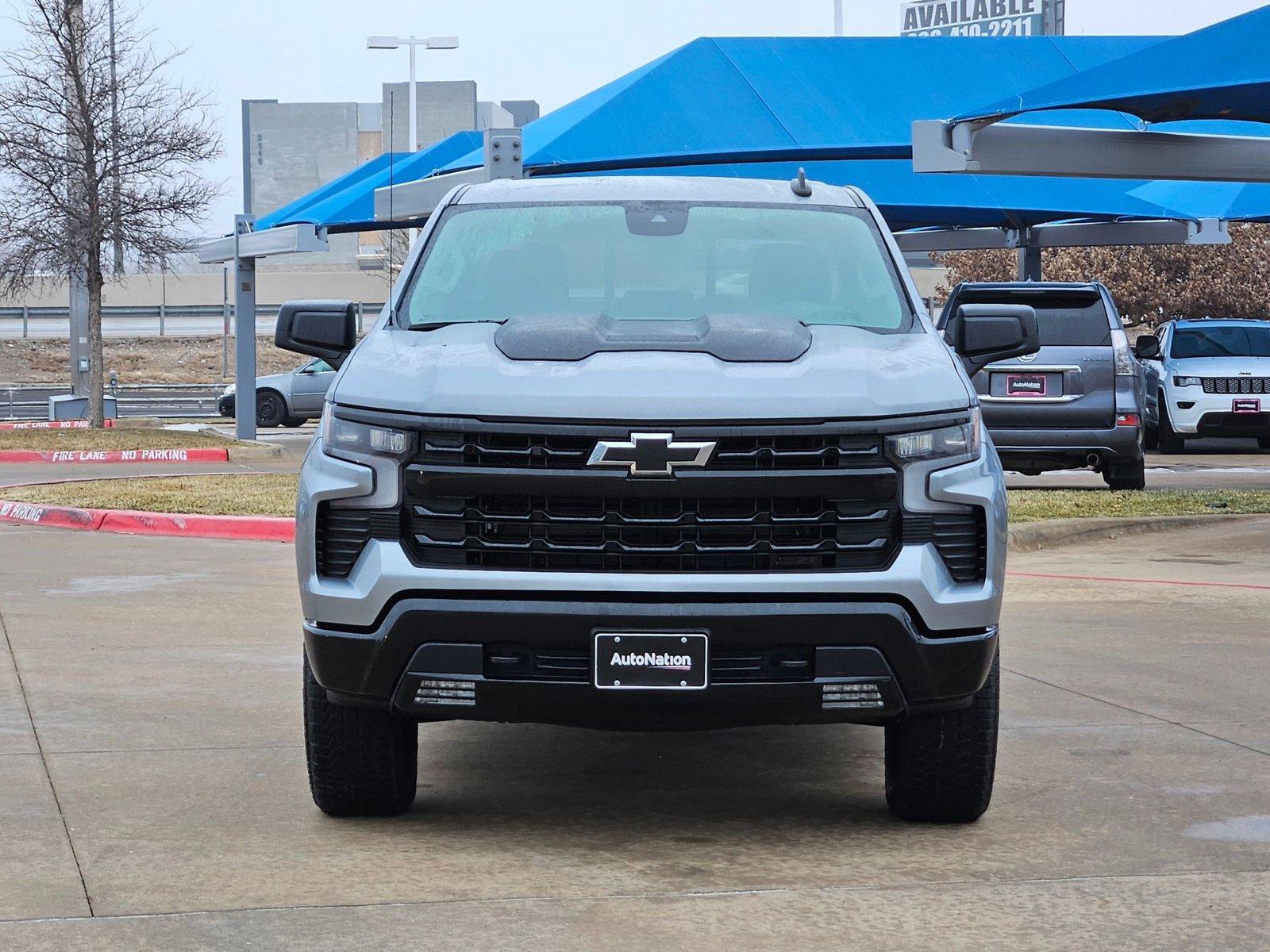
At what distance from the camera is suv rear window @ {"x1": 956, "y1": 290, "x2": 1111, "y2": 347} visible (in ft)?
50.3

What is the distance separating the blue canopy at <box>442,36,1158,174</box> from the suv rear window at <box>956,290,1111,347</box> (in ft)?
16.1

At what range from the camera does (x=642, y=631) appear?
4.68 m

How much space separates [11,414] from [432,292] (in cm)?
3432

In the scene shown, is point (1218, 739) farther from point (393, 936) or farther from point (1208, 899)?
point (393, 936)

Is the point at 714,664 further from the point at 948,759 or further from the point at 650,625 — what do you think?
the point at 948,759

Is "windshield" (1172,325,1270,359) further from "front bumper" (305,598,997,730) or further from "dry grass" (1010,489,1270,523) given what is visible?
"front bumper" (305,598,997,730)

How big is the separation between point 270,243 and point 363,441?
838 inches

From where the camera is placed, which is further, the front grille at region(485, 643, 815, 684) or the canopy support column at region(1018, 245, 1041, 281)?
the canopy support column at region(1018, 245, 1041, 281)

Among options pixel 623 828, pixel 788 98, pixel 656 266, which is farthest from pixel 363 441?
pixel 788 98

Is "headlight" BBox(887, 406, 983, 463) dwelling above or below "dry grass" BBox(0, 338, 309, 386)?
above

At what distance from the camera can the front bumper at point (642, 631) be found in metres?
4.69

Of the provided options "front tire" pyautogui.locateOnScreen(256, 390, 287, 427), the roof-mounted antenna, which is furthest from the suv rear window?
"front tire" pyautogui.locateOnScreen(256, 390, 287, 427)

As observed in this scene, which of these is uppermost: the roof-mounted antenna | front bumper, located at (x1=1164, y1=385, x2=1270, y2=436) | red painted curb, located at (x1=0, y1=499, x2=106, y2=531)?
the roof-mounted antenna

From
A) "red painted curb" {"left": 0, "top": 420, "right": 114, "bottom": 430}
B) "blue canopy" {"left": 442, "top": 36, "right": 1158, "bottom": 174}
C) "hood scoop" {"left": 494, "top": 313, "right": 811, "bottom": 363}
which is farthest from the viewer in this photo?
"red painted curb" {"left": 0, "top": 420, "right": 114, "bottom": 430}
